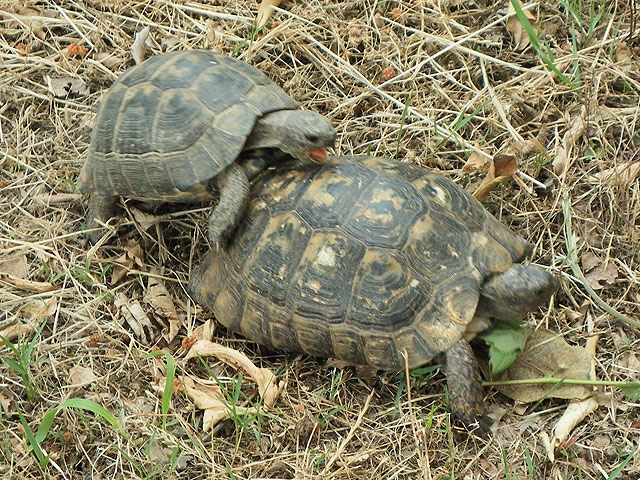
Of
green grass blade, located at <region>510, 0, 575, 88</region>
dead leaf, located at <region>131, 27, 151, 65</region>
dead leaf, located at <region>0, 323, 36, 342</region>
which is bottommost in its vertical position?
dead leaf, located at <region>0, 323, 36, 342</region>

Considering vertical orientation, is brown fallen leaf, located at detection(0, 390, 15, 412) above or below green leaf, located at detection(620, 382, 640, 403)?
below

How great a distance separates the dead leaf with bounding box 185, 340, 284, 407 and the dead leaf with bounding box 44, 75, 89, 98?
2.17 metres

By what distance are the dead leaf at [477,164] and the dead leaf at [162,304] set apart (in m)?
1.93

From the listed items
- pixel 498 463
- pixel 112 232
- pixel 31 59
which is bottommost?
pixel 498 463

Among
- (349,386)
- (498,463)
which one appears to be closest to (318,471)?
(349,386)

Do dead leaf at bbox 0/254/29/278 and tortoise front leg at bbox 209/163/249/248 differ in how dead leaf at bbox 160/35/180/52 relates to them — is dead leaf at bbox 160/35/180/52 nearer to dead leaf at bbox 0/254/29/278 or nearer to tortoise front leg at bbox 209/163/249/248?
tortoise front leg at bbox 209/163/249/248

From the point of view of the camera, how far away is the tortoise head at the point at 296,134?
12.9 feet

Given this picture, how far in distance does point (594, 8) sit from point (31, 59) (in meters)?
3.93

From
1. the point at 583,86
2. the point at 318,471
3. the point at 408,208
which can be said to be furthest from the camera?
the point at 583,86

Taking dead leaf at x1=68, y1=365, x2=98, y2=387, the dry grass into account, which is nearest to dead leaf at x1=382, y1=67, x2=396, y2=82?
the dry grass

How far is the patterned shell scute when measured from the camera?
398 cm

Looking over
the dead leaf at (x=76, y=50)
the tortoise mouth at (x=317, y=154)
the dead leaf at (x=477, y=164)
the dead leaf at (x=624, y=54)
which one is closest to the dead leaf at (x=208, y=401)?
the tortoise mouth at (x=317, y=154)

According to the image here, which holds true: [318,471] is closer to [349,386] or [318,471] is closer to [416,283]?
[349,386]

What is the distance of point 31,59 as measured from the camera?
5.33 metres
